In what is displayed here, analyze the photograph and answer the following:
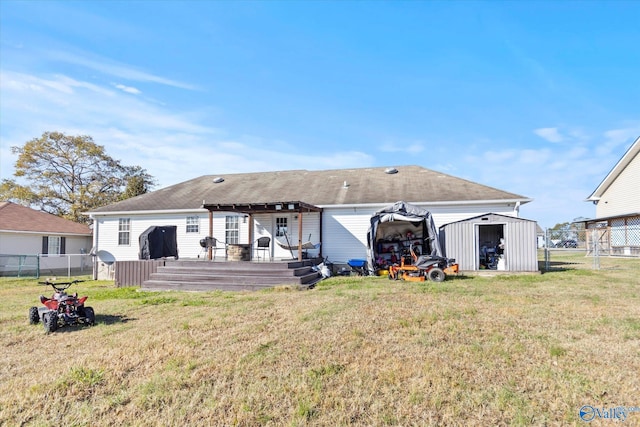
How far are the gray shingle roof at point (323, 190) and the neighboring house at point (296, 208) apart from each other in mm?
36

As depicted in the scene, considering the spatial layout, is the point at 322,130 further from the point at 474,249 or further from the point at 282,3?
the point at 474,249

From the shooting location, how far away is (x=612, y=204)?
81.4 ft

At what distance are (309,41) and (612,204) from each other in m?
25.6

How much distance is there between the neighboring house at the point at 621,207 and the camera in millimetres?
21438

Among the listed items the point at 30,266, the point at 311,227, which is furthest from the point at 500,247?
the point at 30,266

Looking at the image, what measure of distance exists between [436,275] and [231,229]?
906 centimetres

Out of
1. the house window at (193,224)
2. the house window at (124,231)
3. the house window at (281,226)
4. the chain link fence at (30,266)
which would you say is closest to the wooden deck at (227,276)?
the house window at (281,226)

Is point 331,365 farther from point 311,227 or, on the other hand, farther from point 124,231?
point 124,231

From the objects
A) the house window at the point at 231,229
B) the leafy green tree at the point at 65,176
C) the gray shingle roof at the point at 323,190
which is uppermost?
the leafy green tree at the point at 65,176

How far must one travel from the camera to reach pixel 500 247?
1343 cm

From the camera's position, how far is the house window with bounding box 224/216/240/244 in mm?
A: 15492

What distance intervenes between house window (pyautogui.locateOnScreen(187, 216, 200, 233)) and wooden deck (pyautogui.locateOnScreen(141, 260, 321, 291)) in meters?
4.10

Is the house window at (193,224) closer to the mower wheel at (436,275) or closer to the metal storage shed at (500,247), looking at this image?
the mower wheel at (436,275)

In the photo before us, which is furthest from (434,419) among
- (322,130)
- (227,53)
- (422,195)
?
(322,130)
